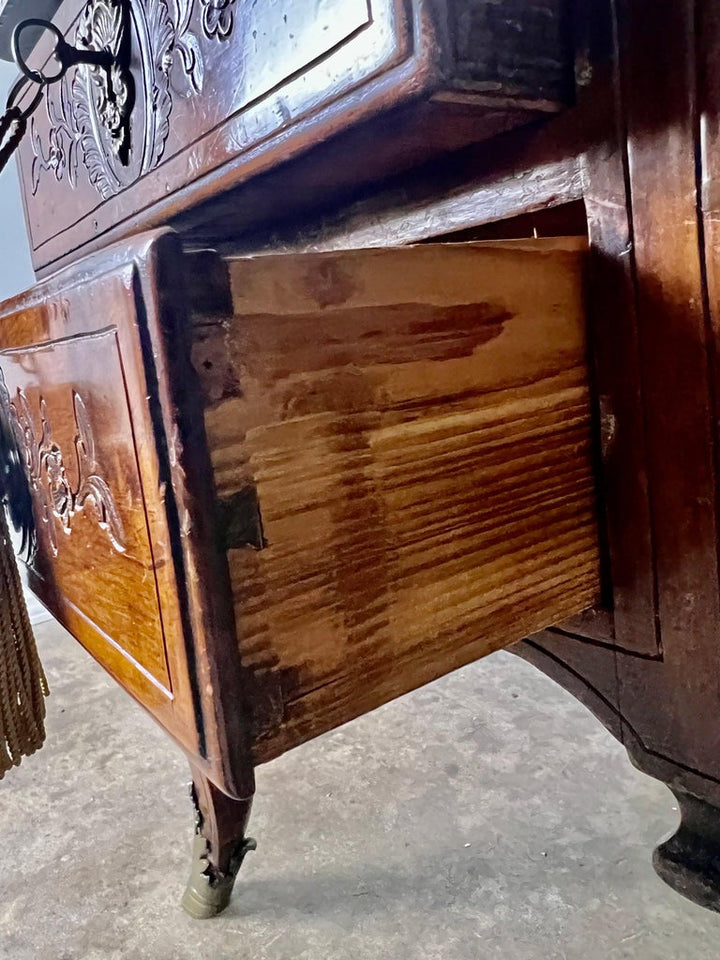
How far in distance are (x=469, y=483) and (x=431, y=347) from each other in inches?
2.9

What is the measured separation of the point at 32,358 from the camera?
0.46m

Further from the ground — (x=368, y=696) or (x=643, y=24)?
(x=643, y=24)

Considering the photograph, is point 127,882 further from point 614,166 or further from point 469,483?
point 614,166

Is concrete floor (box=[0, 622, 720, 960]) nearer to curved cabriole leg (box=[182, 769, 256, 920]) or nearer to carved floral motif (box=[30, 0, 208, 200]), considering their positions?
curved cabriole leg (box=[182, 769, 256, 920])

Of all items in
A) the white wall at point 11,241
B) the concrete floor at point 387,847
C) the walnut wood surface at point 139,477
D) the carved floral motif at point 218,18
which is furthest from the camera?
the white wall at point 11,241

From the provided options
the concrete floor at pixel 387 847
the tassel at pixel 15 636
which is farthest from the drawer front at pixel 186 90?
the concrete floor at pixel 387 847

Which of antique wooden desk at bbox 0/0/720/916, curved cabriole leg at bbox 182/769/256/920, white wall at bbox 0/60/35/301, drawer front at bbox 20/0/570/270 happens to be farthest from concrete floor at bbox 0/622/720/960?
white wall at bbox 0/60/35/301

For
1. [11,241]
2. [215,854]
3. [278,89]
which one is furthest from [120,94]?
[11,241]

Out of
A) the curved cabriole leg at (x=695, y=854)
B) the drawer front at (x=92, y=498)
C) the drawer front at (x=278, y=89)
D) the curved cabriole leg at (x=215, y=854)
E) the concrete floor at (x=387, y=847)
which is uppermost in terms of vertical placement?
the drawer front at (x=278, y=89)

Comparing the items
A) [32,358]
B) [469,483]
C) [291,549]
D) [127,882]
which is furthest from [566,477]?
[127,882]

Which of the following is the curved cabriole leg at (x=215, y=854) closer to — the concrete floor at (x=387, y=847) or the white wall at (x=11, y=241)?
the concrete floor at (x=387, y=847)

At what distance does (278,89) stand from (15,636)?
0.40 metres

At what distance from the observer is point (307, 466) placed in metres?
0.34

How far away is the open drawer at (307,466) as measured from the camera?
1.04 feet
